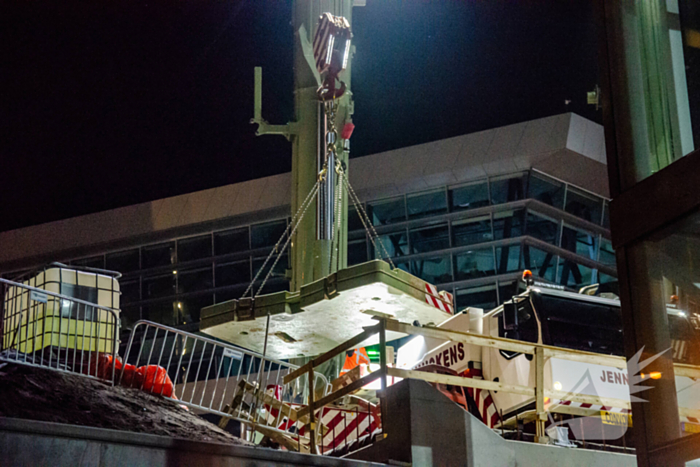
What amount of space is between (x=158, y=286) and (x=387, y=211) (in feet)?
32.8

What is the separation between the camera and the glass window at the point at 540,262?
25.1 m

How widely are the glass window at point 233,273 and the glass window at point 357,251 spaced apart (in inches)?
159

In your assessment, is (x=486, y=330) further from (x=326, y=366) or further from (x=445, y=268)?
(x=445, y=268)

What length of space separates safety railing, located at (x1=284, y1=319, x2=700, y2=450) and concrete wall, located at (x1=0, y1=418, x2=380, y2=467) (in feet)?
6.33

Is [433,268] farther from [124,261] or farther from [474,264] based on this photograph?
[124,261]

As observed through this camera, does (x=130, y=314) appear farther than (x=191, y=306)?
Yes

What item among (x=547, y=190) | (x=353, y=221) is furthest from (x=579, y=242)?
(x=353, y=221)

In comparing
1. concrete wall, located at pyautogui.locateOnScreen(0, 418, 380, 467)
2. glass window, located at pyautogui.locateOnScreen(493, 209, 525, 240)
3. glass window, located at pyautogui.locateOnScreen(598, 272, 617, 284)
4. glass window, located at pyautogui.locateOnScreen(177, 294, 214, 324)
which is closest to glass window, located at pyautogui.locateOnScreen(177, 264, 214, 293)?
glass window, located at pyautogui.locateOnScreen(177, 294, 214, 324)

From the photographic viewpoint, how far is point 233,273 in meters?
30.7

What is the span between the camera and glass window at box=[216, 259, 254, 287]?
30.4 metres

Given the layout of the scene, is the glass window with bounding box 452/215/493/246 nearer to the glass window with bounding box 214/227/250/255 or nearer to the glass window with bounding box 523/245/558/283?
the glass window with bounding box 523/245/558/283

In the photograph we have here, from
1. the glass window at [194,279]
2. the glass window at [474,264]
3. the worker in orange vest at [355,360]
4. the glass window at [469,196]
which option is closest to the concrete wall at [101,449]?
the worker in orange vest at [355,360]

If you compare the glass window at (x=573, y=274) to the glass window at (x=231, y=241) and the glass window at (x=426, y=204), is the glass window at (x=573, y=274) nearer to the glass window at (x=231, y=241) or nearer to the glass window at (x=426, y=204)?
the glass window at (x=426, y=204)

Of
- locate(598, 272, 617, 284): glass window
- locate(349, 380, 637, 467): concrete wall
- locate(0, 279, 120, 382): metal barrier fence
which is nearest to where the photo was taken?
locate(349, 380, 637, 467): concrete wall
